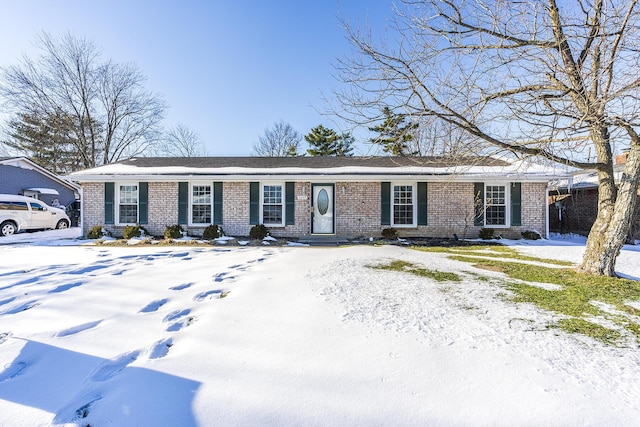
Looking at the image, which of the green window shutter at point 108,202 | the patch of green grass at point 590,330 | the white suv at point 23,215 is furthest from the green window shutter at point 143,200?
the patch of green grass at point 590,330

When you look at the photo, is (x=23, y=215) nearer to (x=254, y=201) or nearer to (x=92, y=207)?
(x=92, y=207)

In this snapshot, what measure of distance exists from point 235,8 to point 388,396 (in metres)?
10.2

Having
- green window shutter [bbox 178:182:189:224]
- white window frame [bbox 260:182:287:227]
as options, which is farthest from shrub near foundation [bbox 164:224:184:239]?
white window frame [bbox 260:182:287:227]

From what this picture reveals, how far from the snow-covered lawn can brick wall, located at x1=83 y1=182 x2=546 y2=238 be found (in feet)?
22.4

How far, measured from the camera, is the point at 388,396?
65.6 inches

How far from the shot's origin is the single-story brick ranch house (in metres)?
10.5

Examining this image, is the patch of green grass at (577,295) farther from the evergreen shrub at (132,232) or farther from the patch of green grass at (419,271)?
the evergreen shrub at (132,232)

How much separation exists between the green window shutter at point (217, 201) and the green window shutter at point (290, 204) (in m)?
2.40

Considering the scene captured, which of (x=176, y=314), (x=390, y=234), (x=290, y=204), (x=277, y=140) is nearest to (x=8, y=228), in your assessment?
(x=290, y=204)

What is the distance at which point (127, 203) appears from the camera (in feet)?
35.3

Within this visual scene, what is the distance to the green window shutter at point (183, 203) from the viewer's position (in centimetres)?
1057

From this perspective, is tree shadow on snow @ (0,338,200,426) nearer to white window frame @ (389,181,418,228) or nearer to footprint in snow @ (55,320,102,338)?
footprint in snow @ (55,320,102,338)

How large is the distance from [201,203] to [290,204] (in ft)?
10.9

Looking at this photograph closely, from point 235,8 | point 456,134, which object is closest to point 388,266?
point 456,134
